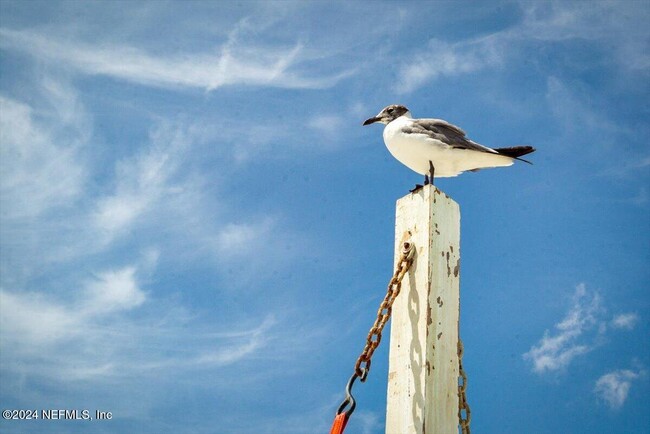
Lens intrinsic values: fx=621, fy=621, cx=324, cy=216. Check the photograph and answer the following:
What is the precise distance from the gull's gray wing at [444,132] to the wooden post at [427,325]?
7.59 feet

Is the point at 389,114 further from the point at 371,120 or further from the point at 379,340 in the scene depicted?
the point at 379,340

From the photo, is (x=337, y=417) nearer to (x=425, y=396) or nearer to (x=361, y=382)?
(x=361, y=382)

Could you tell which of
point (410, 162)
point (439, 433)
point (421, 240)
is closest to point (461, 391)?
point (439, 433)

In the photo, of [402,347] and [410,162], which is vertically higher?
[410,162]

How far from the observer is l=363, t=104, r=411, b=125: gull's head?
696cm

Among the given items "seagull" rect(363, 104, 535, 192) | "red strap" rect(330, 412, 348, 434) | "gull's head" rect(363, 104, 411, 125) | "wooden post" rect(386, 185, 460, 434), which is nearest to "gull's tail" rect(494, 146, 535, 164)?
"seagull" rect(363, 104, 535, 192)

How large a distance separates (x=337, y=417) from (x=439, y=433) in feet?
1.63

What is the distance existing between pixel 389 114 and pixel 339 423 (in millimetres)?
4607

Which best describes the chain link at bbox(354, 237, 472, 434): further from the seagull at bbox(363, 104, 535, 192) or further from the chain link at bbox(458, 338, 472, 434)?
the seagull at bbox(363, 104, 535, 192)

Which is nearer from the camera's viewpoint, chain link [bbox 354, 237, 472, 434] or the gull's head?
chain link [bbox 354, 237, 472, 434]

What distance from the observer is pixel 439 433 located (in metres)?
2.99

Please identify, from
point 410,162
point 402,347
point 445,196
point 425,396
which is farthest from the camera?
point 410,162

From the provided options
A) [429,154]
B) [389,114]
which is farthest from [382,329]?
[389,114]

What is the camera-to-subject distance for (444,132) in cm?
577
